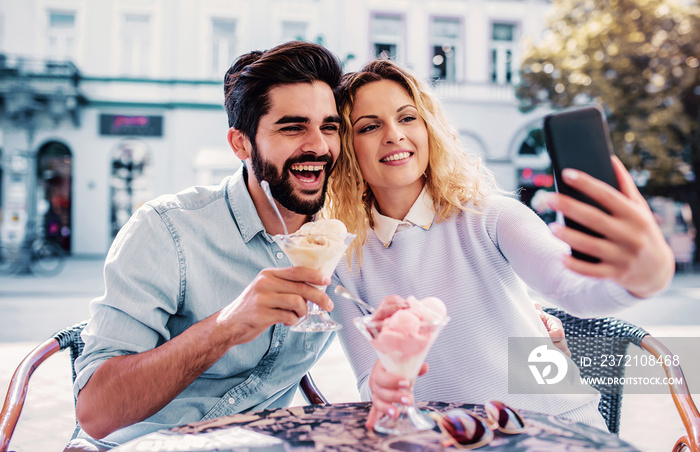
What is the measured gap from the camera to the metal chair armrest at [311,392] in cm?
215

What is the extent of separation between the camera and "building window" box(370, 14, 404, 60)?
16.3 metres

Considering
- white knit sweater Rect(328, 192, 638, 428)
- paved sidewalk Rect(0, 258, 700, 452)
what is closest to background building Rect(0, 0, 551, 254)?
paved sidewalk Rect(0, 258, 700, 452)

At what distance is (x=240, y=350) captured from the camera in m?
1.94

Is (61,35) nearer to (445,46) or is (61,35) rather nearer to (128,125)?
(128,125)

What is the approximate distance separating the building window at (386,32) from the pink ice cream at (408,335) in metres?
16.0

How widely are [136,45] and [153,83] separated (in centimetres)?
123

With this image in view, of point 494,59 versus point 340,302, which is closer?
point 340,302

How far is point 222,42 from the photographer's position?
15.9 m

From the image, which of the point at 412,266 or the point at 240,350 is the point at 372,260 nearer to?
the point at 412,266

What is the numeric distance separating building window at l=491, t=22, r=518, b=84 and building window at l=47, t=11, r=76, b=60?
12601 millimetres

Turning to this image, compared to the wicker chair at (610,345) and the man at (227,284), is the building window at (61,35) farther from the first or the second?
the wicker chair at (610,345)

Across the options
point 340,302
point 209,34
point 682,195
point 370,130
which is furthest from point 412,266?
point 209,34

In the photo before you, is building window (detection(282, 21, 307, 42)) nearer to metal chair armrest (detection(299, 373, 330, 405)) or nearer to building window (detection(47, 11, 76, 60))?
building window (detection(47, 11, 76, 60))

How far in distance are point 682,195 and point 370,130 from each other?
13.6m
